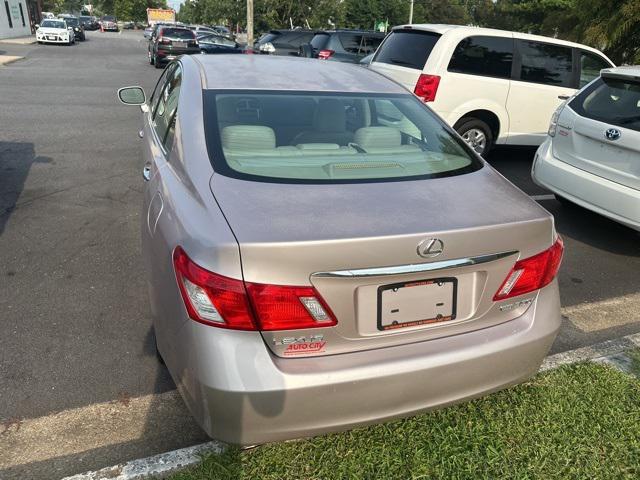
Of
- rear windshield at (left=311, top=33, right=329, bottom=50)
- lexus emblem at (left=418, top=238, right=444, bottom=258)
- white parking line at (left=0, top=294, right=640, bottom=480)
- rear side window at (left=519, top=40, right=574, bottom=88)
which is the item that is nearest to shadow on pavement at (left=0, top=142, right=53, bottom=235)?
white parking line at (left=0, top=294, right=640, bottom=480)

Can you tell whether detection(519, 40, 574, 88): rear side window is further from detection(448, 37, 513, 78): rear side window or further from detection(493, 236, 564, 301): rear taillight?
detection(493, 236, 564, 301): rear taillight

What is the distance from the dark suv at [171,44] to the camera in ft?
66.3

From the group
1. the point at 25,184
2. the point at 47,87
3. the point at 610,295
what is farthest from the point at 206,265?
the point at 47,87

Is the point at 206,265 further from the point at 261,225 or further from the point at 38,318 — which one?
the point at 38,318

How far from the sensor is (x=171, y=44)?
2039 cm

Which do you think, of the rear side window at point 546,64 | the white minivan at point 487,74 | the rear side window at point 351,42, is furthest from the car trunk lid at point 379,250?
the rear side window at point 351,42

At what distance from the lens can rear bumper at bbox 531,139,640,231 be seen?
4219 mm

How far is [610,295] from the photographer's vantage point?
13.0 feet

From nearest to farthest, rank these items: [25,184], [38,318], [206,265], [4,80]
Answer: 1. [206,265]
2. [38,318]
3. [25,184]
4. [4,80]

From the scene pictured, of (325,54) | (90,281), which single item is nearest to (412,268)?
(90,281)

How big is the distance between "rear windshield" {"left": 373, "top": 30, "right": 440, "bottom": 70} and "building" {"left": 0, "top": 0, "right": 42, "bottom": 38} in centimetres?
3573

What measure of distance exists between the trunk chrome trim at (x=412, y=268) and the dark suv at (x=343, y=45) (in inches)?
424

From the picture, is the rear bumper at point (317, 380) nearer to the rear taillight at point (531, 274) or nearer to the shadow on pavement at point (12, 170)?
the rear taillight at point (531, 274)

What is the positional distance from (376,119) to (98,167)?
4614 mm
